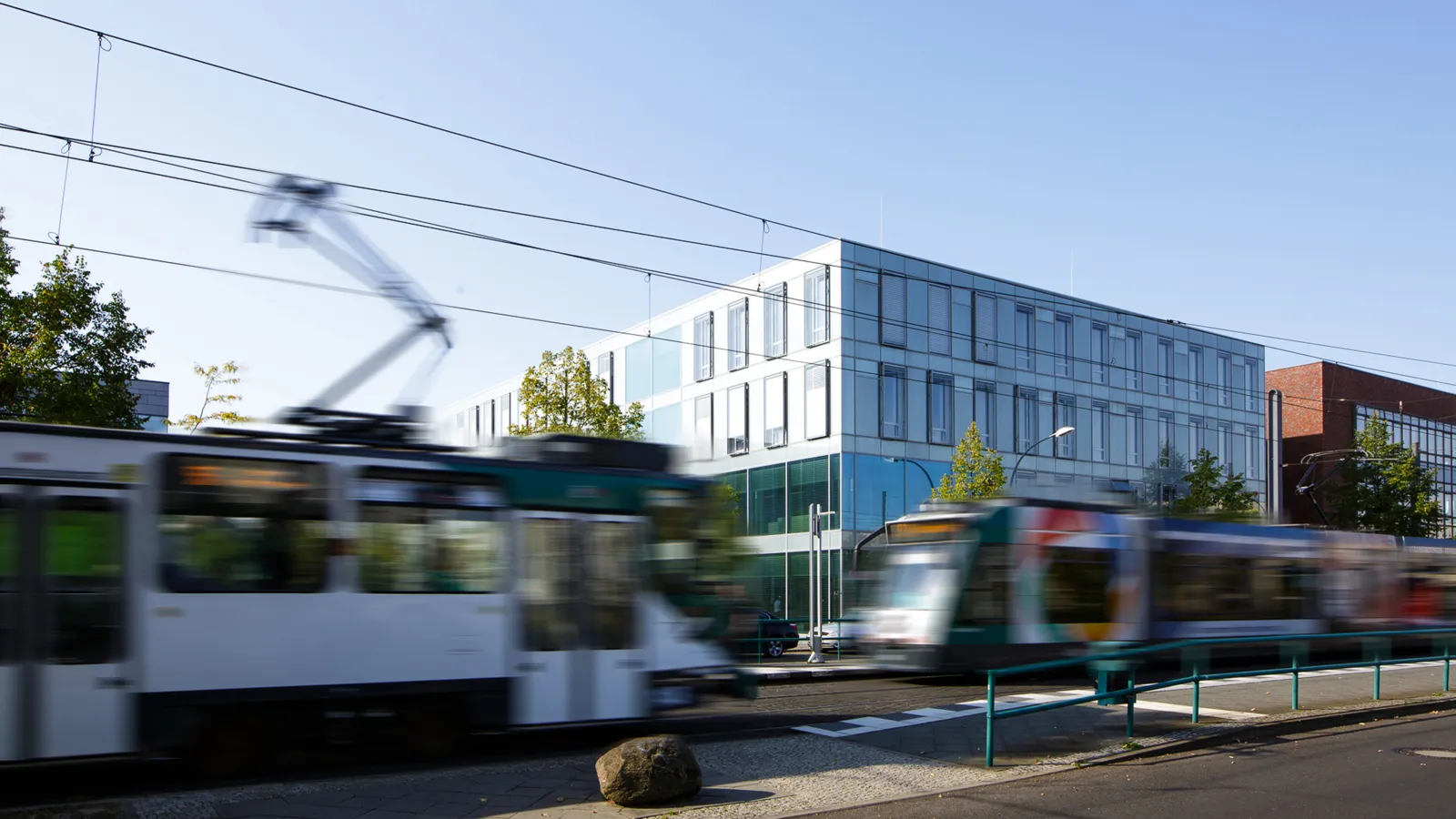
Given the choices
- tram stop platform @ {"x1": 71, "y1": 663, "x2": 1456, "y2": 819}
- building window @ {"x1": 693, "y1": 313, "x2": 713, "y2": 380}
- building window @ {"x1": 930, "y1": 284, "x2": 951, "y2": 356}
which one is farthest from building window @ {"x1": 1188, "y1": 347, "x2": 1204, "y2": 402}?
tram stop platform @ {"x1": 71, "y1": 663, "x2": 1456, "y2": 819}

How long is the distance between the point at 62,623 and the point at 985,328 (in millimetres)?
39444

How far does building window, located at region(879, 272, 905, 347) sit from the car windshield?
75.7 ft

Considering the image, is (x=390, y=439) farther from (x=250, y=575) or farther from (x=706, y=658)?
(x=706, y=658)

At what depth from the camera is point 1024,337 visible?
47.0 meters

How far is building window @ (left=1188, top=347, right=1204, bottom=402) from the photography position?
176ft

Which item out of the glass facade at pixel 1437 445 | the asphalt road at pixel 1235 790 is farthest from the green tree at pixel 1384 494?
the asphalt road at pixel 1235 790

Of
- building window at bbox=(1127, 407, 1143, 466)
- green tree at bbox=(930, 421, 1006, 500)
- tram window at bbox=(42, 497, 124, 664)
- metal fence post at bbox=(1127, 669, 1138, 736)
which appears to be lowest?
metal fence post at bbox=(1127, 669, 1138, 736)

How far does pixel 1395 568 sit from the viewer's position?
27.1 metres

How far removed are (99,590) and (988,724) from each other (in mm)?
7822

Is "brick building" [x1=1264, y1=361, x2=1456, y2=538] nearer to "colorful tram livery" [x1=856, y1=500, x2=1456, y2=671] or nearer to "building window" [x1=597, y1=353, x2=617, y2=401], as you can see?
"building window" [x1=597, y1=353, x2=617, y2=401]

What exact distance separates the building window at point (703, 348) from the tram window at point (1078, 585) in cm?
2844

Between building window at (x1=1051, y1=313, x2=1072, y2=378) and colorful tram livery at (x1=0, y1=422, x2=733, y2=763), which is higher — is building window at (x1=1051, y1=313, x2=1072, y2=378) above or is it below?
above

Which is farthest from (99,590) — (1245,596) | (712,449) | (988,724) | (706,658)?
(712,449)

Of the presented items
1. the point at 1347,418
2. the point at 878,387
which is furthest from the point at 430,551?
the point at 1347,418
